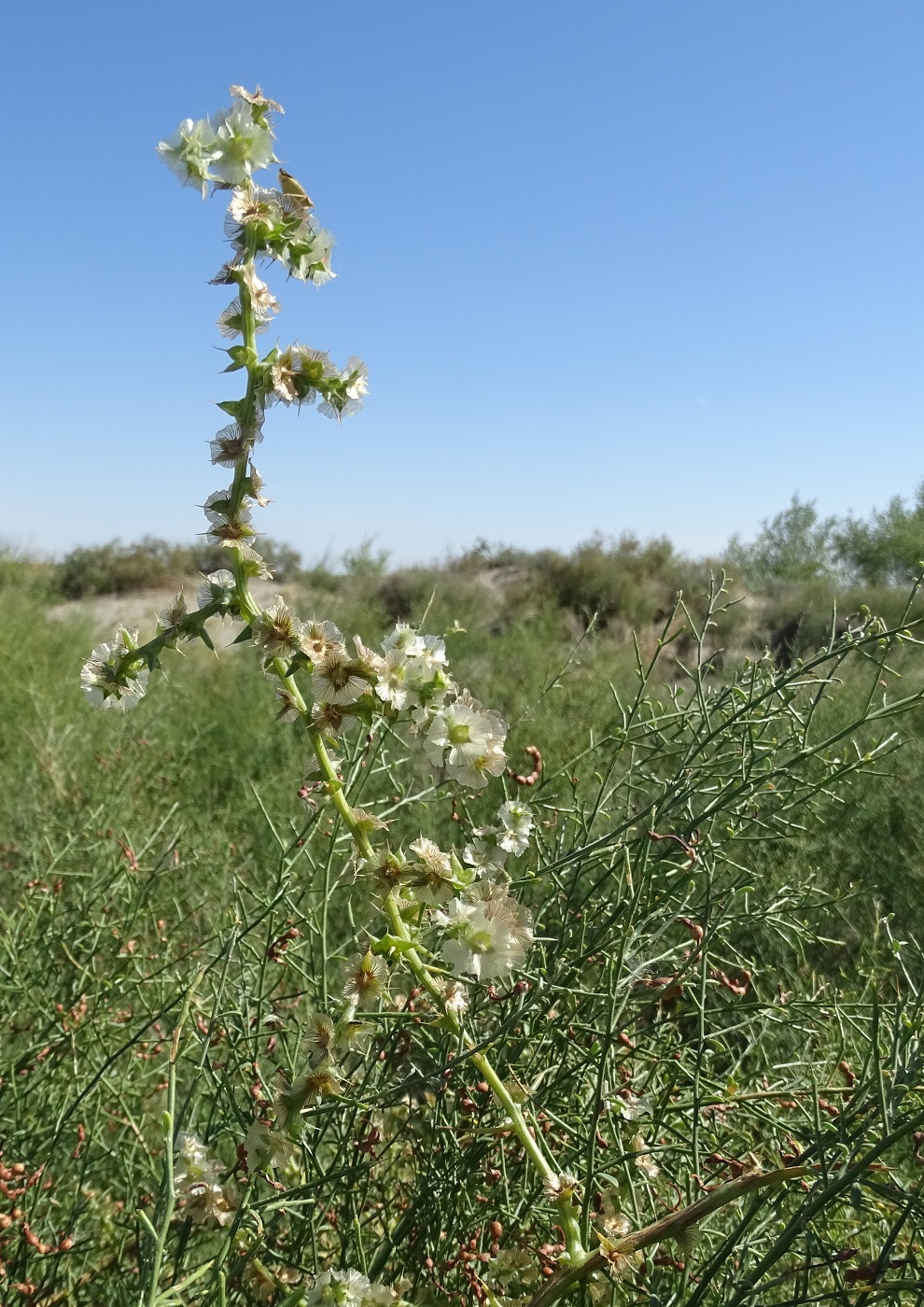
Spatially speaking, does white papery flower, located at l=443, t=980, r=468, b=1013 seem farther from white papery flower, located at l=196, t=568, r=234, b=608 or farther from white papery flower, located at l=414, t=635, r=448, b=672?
white papery flower, located at l=196, t=568, r=234, b=608

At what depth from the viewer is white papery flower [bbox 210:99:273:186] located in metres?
0.80

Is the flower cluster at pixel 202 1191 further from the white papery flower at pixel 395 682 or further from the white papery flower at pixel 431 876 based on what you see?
the white papery flower at pixel 395 682

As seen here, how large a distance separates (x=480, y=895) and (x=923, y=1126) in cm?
32

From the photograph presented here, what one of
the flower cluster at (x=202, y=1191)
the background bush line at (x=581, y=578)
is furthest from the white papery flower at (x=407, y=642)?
the background bush line at (x=581, y=578)

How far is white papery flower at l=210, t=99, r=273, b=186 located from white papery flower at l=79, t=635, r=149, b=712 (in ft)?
1.30

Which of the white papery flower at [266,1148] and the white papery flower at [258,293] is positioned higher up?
the white papery flower at [258,293]

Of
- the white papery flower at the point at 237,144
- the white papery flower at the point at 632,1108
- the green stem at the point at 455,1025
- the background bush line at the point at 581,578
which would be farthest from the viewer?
the background bush line at the point at 581,578

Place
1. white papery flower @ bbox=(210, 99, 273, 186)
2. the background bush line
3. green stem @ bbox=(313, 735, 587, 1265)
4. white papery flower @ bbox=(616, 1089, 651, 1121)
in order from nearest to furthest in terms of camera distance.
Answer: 1. green stem @ bbox=(313, 735, 587, 1265)
2. white papery flower @ bbox=(210, 99, 273, 186)
3. white papery flower @ bbox=(616, 1089, 651, 1121)
4. the background bush line

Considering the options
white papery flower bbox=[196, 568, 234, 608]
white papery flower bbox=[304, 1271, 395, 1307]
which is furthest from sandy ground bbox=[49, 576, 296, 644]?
white papery flower bbox=[304, 1271, 395, 1307]

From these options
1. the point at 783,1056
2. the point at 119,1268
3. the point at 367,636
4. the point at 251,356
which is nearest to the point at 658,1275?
the point at 119,1268

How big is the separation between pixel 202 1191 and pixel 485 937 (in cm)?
41

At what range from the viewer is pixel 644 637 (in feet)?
28.6

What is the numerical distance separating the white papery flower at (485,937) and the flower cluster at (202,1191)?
36 cm

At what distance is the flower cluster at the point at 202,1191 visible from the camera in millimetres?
869
